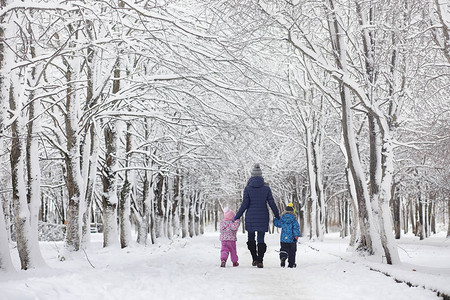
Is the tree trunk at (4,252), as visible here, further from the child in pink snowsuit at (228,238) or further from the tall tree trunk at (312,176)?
the tall tree trunk at (312,176)

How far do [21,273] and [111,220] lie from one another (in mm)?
7449

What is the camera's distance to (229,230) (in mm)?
9844

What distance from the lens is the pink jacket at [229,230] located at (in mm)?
9777

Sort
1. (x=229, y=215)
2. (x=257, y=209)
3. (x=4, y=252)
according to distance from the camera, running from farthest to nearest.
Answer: (x=229, y=215), (x=257, y=209), (x=4, y=252)

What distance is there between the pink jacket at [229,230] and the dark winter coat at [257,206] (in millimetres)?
274

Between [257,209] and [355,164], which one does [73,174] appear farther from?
[355,164]

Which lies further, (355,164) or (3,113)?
(355,164)

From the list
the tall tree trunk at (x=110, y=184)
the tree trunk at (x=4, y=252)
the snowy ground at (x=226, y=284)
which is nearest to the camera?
the snowy ground at (x=226, y=284)

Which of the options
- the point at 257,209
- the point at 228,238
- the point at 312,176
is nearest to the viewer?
the point at 257,209

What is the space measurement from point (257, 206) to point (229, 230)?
0.84 meters

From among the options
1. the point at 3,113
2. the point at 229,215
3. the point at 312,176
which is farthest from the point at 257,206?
the point at 312,176

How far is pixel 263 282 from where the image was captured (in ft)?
24.2

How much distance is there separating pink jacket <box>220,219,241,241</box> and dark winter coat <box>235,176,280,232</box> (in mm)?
274

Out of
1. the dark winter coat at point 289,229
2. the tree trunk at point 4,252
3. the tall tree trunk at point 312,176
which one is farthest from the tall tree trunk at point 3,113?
the tall tree trunk at point 312,176
